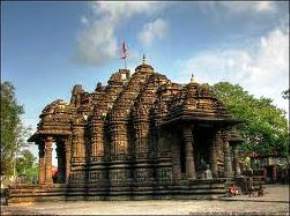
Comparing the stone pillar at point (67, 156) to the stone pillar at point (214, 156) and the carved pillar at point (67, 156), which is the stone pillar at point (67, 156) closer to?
the carved pillar at point (67, 156)

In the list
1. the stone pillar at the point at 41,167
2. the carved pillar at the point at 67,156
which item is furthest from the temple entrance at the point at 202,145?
the stone pillar at the point at 41,167

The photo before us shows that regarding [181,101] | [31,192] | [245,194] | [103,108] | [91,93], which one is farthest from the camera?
[91,93]

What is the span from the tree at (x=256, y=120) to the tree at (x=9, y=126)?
3344cm

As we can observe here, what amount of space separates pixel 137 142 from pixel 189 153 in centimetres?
487

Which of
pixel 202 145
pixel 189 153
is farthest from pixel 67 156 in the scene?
pixel 189 153

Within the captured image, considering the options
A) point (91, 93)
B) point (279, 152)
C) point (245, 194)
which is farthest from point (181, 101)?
point (279, 152)

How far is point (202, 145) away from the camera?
28.3 metres

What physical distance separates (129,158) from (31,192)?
6308 mm

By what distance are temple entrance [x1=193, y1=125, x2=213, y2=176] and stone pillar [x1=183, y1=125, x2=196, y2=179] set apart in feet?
6.79

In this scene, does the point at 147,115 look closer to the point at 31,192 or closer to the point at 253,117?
the point at 31,192

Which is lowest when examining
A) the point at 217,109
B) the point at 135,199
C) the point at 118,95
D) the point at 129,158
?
the point at 135,199

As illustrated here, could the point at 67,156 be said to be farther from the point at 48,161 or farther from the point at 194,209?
the point at 194,209

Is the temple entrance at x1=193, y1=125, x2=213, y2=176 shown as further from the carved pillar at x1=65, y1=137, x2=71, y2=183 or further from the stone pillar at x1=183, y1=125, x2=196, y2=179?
the carved pillar at x1=65, y1=137, x2=71, y2=183

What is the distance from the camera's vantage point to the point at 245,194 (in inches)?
940
